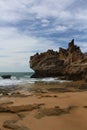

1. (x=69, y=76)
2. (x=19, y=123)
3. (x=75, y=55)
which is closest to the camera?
(x=19, y=123)

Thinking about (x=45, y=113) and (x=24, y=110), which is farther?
(x=24, y=110)

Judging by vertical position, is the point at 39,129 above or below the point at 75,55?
below

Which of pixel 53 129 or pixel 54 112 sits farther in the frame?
pixel 54 112

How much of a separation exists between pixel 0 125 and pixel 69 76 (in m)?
33.7

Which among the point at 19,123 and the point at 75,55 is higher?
the point at 75,55

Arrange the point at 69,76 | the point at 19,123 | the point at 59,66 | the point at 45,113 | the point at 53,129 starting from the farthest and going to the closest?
1. the point at 59,66
2. the point at 69,76
3. the point at 45,113
4. the point at 19,123
5. the point at 53,129

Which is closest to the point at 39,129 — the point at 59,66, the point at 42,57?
the point at 59,66

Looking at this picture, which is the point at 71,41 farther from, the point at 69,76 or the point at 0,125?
the point at 0,125

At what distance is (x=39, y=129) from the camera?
7.72 meters

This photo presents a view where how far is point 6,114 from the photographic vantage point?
9.62 meters

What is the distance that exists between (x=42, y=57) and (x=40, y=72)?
3545 millimetres

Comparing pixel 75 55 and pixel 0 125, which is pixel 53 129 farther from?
pixel 75 55

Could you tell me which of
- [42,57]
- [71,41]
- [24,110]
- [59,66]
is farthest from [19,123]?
[42,57]

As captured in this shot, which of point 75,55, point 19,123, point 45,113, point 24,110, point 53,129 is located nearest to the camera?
point 53,129
